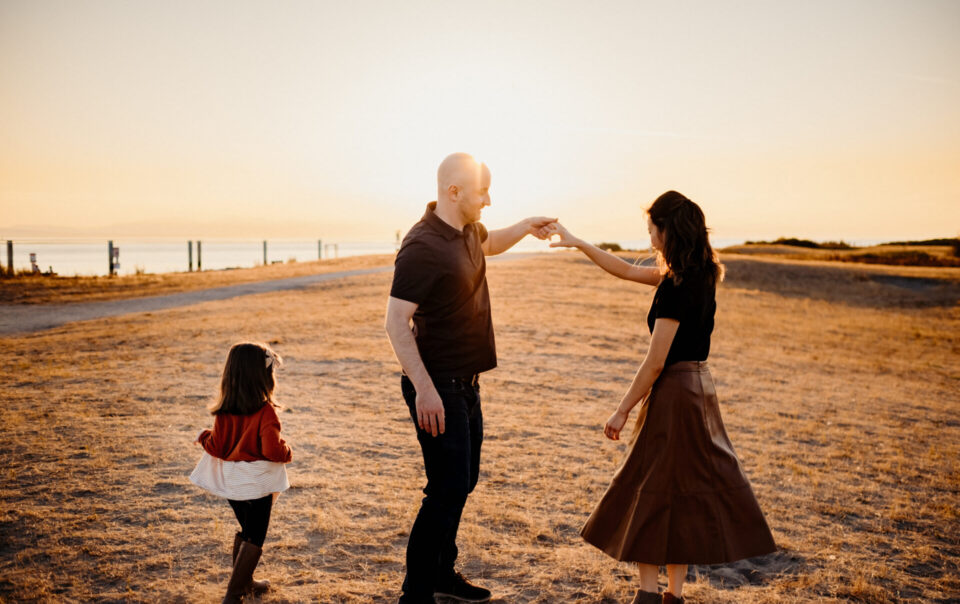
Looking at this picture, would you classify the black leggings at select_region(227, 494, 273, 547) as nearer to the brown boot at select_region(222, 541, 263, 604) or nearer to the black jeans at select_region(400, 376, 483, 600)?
the brown boot at select_region(222, 541, 263, 604)

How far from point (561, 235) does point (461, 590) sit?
2.15 meters

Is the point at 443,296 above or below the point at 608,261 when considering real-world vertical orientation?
below

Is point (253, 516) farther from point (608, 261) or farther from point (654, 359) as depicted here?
point (608, 261)

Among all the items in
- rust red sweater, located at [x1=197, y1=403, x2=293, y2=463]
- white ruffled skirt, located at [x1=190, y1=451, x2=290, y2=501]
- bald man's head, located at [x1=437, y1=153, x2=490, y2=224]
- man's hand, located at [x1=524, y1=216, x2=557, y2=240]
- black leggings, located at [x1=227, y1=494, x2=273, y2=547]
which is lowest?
black leggings, located at [x1=227, y1=494, x2=273, y2=547]

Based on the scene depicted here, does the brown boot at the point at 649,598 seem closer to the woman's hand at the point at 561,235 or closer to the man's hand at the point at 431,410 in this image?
the man's hand at the point at 431,410

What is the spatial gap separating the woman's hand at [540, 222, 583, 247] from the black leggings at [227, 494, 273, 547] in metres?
2.21

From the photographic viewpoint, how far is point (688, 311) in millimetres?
3131

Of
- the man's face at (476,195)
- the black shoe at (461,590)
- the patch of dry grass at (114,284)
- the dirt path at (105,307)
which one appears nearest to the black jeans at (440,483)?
the black shoe at (461,590)

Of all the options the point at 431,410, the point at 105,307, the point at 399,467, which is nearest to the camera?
the point at 431,410

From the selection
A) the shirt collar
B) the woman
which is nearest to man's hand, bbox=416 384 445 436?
the shirt collar

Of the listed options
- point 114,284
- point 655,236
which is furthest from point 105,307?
point 655,236

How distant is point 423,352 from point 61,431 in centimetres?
516

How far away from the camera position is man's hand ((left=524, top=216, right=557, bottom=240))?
156 inches

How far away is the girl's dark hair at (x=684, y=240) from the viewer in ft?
10.4
